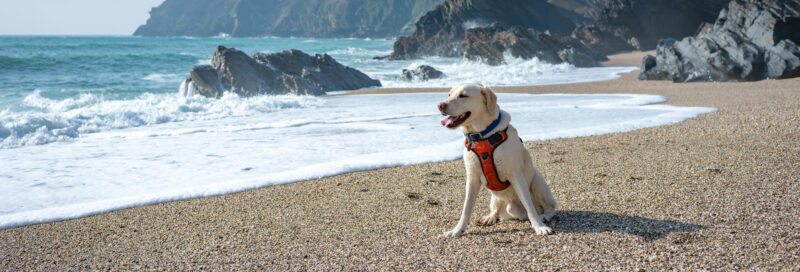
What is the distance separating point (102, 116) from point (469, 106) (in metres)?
10.7

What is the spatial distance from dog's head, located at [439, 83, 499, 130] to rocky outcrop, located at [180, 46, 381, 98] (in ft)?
49.9

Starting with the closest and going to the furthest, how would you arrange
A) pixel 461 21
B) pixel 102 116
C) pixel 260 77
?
pixel 102 116 → pixel 260 77 → pixel 461 21

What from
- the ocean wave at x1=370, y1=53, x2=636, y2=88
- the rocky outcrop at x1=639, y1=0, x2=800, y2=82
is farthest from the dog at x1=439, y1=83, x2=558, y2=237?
the ocean wave at x1=370, y1=53, x2=636, y2=88

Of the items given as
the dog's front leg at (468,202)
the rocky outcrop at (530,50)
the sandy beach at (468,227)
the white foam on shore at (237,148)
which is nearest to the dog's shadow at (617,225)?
the sandy beach at (468,227)

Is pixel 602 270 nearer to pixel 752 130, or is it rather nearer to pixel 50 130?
pixel 752 130

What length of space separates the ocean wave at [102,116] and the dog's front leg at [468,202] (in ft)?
26.9

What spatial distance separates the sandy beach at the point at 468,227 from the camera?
3352mm

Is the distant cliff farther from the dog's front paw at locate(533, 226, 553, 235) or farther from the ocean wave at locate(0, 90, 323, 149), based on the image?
the dog's front paw at locate(533, 226, 553, 235)

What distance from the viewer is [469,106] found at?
343 cm

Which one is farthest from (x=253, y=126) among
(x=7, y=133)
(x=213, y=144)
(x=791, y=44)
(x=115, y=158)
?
(x=791, y=44)

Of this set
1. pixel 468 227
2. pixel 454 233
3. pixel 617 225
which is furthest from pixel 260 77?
pixel 617 225

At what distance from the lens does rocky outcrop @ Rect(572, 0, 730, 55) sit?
50.9m

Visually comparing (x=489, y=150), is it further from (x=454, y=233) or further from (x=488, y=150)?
(x=454, y=233)

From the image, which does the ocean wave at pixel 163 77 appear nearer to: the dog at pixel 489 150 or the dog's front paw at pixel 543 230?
the dog at pixel 489 150
